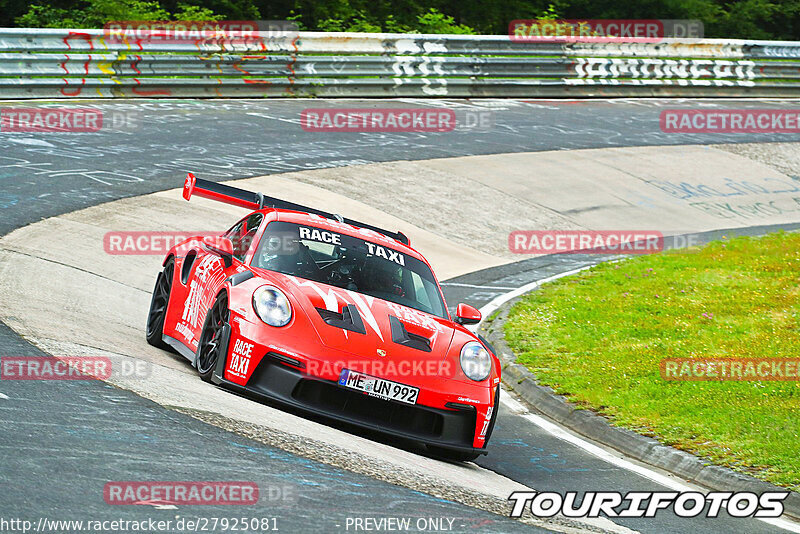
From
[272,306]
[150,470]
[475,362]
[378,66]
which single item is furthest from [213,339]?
[378,66]

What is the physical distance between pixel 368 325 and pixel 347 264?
1009mm

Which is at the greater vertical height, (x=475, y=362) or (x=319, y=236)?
(x=319, y=236)

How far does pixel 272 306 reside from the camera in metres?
7.22

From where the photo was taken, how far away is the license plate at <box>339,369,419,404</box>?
691 cm

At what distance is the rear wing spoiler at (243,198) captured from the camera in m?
9.04

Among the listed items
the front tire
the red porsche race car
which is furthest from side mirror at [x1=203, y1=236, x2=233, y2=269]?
the front tire

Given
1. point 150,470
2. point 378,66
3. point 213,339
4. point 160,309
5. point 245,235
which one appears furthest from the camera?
point 378,66

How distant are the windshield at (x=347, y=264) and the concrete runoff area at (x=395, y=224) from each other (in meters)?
1.15

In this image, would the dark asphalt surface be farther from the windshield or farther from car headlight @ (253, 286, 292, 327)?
the windshield

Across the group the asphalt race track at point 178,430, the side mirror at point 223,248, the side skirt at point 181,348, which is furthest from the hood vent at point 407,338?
the side skirt at point 181,348

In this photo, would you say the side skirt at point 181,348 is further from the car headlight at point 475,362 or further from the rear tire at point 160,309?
the car headlight at point 475,362

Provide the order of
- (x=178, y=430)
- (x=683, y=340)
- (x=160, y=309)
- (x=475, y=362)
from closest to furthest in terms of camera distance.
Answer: (x=178, y=430) → (x=475, y=362) → (x=160, y=309) → (x=683, y=340)

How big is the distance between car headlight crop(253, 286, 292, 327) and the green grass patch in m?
3.17

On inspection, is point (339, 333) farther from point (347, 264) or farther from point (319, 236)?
point (319, 236)
